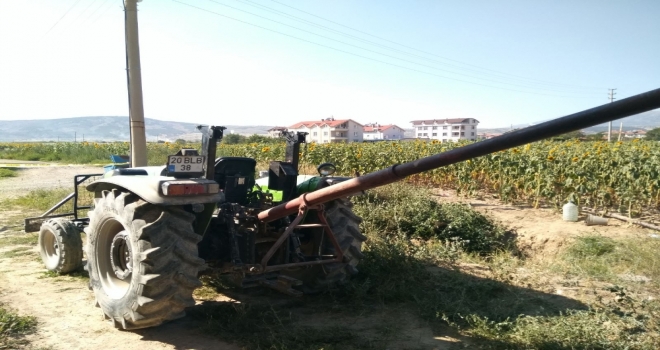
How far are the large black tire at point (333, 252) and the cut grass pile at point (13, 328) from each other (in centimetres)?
250

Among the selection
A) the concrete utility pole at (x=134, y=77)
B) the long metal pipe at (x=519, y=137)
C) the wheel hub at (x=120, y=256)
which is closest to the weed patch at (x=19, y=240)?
the concrete utility pole at (x=134, y=77)

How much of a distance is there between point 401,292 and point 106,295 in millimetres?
3066

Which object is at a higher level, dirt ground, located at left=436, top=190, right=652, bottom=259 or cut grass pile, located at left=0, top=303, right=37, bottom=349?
dirt ground, located at left=436, top=190, right=652, bottom=259

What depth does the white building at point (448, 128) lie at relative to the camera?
82188 mm

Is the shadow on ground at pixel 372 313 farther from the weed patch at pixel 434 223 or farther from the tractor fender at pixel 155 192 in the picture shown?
the weed patch at pixel 434 223

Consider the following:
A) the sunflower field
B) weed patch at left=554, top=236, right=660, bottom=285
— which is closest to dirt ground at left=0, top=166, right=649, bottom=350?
weed patch at left=554, top=236, right=660, bottom=285

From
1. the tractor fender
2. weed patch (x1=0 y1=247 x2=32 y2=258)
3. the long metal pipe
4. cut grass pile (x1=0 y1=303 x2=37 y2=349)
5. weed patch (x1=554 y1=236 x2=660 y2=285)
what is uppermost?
the long metal pipe

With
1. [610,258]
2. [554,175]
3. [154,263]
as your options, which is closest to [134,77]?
[154,263]

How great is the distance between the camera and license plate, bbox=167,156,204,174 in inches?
177

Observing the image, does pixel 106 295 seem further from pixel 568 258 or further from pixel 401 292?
pixel 568 258

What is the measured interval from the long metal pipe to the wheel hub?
1997mm

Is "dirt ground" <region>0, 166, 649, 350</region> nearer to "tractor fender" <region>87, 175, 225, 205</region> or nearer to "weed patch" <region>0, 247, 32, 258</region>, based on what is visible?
"weed patch" <region>0, 247, 32, 258</region>

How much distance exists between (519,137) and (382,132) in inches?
4166

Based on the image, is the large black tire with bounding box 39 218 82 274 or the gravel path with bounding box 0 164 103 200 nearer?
the large black tire with bounding box 39 218 82 274
